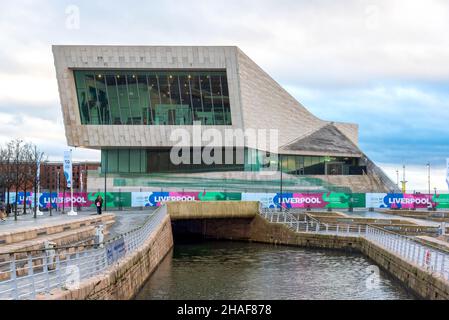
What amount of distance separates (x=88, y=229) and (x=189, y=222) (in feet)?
92.4

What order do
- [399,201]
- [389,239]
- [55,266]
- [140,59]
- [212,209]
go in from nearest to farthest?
1. [55,266]
2. [389,239]
3. [212,209]
4. [399,201]
5. [140,59]

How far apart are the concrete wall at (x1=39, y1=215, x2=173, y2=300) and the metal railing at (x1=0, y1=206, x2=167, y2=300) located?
0.29m

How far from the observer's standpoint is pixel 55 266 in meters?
19.5

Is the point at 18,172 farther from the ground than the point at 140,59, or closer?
closer

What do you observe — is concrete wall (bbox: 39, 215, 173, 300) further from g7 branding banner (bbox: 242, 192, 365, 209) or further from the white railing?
g7 branding banner (bbox: 242, 192, 365, 209)

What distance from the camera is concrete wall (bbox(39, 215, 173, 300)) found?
16031 mm

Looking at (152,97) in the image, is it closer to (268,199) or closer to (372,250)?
(268,199)

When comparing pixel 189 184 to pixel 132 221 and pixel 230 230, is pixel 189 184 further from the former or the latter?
pixel 132 221

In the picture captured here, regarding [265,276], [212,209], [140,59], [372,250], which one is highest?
[140,59]

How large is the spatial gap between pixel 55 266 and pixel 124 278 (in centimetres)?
312

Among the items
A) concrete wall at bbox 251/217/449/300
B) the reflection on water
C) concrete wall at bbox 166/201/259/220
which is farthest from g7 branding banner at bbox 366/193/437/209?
the reflection on water

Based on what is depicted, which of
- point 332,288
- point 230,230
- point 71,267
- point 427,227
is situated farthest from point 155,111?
point 71,267

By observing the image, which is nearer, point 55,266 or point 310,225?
point 55,266

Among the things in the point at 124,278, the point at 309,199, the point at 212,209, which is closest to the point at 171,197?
the point at 212,209
